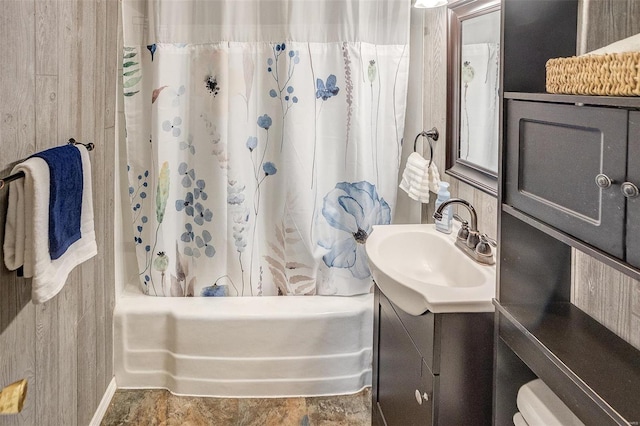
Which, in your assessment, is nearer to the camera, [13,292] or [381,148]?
[13,292]

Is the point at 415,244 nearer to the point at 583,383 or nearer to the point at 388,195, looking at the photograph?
the point at 388,195

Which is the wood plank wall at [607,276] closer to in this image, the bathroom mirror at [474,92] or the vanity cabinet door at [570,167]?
the vanity cabinet door at [570,167]

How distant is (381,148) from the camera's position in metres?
2.67

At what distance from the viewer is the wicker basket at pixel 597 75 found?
2.52 feet

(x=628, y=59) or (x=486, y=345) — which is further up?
(x=628, y=59)

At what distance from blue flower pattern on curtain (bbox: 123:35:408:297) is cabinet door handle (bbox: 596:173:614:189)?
5.94ft

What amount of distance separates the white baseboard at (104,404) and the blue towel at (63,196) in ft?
3.37

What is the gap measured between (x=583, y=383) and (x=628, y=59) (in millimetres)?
564

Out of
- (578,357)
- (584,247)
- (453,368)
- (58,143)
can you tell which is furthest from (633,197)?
(58,143)

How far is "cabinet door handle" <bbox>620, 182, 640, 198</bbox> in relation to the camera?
784 millimetres

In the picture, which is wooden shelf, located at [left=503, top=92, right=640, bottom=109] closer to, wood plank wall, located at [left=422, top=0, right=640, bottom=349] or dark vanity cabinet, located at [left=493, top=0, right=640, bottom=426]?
dark vanity cabinet, located at [left=493, top=0, right=640, bottom=426]

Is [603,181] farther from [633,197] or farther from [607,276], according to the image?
[607,276]

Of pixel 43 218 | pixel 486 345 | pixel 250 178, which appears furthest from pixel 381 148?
pixel 43 218

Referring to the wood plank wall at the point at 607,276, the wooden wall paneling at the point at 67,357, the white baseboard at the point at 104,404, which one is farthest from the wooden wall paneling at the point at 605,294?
the white baseboard at the point at 104,404
